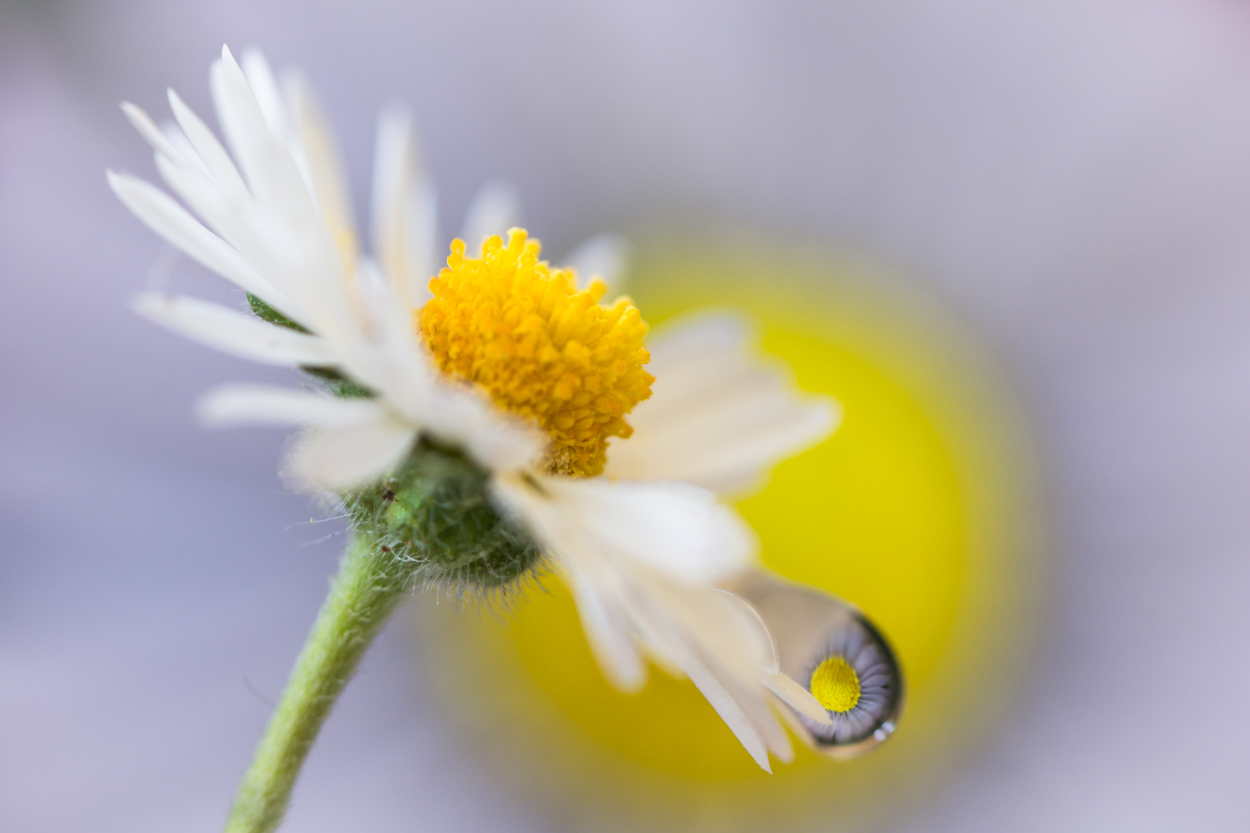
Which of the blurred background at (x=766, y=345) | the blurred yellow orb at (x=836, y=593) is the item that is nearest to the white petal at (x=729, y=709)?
the blurred yellow orb at (x=836, y=593)

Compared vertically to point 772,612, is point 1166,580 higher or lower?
higher

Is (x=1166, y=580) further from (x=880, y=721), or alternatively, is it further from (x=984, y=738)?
(x=880, y=721)

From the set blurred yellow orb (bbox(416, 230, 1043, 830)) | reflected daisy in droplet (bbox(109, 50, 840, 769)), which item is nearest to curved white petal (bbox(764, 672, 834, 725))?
reflected daisy in droplet (bbox(109, 50, 840, 769))

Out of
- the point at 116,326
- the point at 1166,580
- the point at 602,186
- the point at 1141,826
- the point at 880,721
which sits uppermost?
the point at 602,186

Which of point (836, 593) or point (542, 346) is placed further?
point (836, 593)

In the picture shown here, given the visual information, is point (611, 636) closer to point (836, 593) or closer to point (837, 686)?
point (837, 686)

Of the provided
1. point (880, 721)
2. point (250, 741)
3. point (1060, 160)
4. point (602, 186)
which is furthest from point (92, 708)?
point (1060, 160)

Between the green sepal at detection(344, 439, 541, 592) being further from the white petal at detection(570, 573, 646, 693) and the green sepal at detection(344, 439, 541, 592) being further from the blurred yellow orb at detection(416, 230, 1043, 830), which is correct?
the blurred yellow orb at detection(416, 230, 1043, 830)

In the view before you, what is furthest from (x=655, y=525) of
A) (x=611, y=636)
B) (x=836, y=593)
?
(x=836, y=593)
